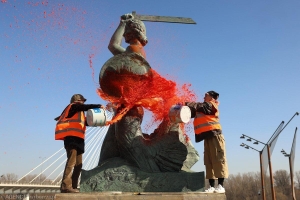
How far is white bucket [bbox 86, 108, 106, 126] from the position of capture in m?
5.00

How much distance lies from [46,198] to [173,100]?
180 feet

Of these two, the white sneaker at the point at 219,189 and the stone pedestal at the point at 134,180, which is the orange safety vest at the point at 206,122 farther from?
the white sneaker at the point at 219,189

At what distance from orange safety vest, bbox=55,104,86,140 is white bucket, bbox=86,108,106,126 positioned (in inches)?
8.0

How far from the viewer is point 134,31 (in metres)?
6.20

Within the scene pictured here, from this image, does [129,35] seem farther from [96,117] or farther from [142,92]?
[96,117]

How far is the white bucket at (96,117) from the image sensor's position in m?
5.00

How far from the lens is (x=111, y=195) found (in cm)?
431

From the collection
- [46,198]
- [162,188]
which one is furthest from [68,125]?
[46,198]

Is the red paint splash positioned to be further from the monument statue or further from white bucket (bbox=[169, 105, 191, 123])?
white bucket (bbox=[169, 105, 191, 123])

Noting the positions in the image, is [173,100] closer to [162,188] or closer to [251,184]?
[162,188]

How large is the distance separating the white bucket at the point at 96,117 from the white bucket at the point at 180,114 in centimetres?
115

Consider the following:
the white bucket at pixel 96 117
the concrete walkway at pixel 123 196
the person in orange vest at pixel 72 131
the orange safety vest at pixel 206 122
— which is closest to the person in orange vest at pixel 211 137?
the orange safety vest at pixel 206 122

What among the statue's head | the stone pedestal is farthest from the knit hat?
the statue's head

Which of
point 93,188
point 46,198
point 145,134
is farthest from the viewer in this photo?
point 46,198
